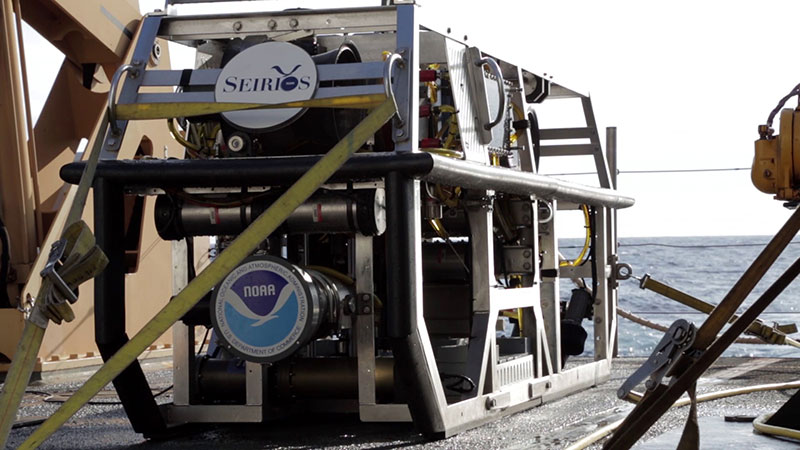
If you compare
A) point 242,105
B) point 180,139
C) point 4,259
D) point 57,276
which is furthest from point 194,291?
point 4,259

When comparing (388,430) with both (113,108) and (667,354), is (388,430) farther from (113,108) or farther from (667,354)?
(667,354)

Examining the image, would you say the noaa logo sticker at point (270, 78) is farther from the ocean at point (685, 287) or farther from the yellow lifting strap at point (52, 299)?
the ocean at point (685, 287)

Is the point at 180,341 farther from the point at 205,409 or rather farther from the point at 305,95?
the point at 305,95

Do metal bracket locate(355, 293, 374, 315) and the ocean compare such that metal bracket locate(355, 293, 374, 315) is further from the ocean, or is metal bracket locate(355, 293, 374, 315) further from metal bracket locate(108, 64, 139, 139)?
the ocean

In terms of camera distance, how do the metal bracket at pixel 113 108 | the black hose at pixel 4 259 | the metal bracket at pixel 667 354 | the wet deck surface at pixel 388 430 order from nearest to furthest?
the metal bracket at pixel 667 354 → the wet deck surface at pixel 388 430 → the metal bracket at pixel 113 108 → the black hose at pixel 4 259

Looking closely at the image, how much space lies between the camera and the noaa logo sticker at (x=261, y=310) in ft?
16.0

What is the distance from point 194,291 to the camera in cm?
377

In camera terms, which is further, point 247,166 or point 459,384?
point 459,384

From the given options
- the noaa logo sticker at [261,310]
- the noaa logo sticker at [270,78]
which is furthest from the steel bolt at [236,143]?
the noaa logo sticker at [261,310]

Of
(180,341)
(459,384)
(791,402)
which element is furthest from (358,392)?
(791,402)

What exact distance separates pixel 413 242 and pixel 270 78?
3.02 feet

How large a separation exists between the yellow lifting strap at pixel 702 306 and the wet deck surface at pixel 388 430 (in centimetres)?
33

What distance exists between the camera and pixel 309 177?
4047 millimetres

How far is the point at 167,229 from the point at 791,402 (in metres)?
2.62
